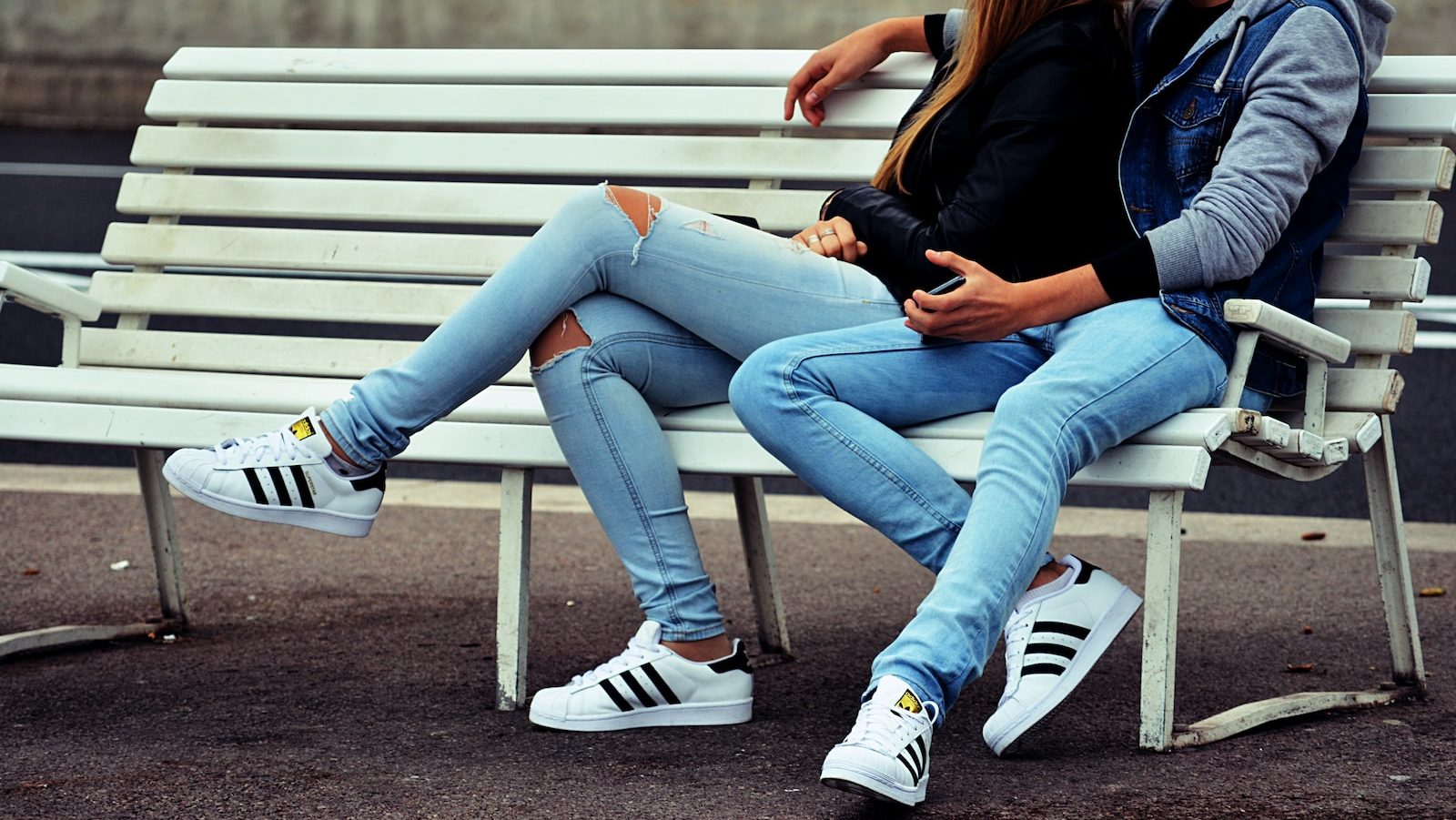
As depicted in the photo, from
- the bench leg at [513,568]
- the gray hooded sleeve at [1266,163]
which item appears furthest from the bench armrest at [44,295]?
the gray hooded sleeve at [1266,163]

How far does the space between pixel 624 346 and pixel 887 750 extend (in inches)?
35.7

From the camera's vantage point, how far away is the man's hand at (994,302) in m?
2.83

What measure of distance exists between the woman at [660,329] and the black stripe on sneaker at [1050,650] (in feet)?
1.82

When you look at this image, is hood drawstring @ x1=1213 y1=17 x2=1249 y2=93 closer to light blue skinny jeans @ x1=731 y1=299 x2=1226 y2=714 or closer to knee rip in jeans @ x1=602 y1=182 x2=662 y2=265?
light blue skinny jeans @ x1=731 y1=299 x2=1226 y2=714

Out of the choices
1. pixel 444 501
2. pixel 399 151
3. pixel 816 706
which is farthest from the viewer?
pixel 444 501

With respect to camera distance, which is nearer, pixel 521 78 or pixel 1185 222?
pixel 1185 222

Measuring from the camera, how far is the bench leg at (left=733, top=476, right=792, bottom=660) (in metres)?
3.64

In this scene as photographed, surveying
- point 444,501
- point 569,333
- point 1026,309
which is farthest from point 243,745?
point 444,501

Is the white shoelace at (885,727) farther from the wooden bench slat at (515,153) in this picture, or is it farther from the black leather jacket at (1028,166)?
the wooden bench slat at (515,153)

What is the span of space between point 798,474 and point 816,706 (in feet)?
2.00

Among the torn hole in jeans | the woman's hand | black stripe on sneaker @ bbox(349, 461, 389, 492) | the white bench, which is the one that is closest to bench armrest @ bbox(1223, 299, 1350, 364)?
the white bench

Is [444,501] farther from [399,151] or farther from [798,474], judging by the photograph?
[798,474]

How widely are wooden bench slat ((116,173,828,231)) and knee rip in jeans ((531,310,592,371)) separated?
0.82m

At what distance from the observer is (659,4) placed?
17.0 m
